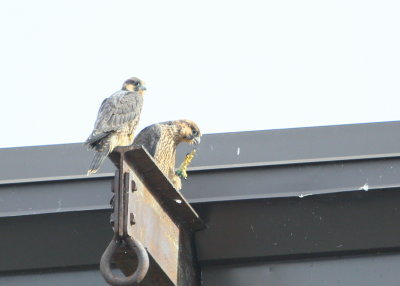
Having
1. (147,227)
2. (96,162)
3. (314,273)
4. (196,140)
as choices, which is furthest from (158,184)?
(196,140)

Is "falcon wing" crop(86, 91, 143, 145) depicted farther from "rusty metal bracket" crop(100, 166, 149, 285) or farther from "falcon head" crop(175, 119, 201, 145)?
"rusty metal bracket" crop(100, 166, 149, 285)

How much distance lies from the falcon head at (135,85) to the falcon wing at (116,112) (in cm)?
69

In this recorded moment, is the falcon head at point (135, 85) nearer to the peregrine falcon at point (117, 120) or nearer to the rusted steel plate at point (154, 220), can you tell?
the peregrine falcon at point (117, 120)

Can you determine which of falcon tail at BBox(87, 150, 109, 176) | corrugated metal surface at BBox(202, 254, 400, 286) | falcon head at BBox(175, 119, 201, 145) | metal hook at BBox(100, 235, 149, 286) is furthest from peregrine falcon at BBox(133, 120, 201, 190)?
metal hook at BBox(100, 235, 149, 286)

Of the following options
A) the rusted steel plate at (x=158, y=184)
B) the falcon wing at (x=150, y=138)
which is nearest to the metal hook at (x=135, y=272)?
the rusted steel plate at (x=158, y=184)

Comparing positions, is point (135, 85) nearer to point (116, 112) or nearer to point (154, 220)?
point (116, 112)

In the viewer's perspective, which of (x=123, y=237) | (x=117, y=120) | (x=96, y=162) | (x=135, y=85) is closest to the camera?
(x=123, y=237)

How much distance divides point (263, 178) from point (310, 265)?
0.49 metres

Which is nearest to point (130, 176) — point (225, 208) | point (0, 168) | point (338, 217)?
point (225, 208)

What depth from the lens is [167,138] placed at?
5828 mm

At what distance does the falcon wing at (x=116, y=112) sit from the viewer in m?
6.89

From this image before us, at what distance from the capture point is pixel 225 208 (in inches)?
190

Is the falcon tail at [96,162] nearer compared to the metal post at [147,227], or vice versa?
the metal post at [147,227]

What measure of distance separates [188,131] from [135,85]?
2.85m
